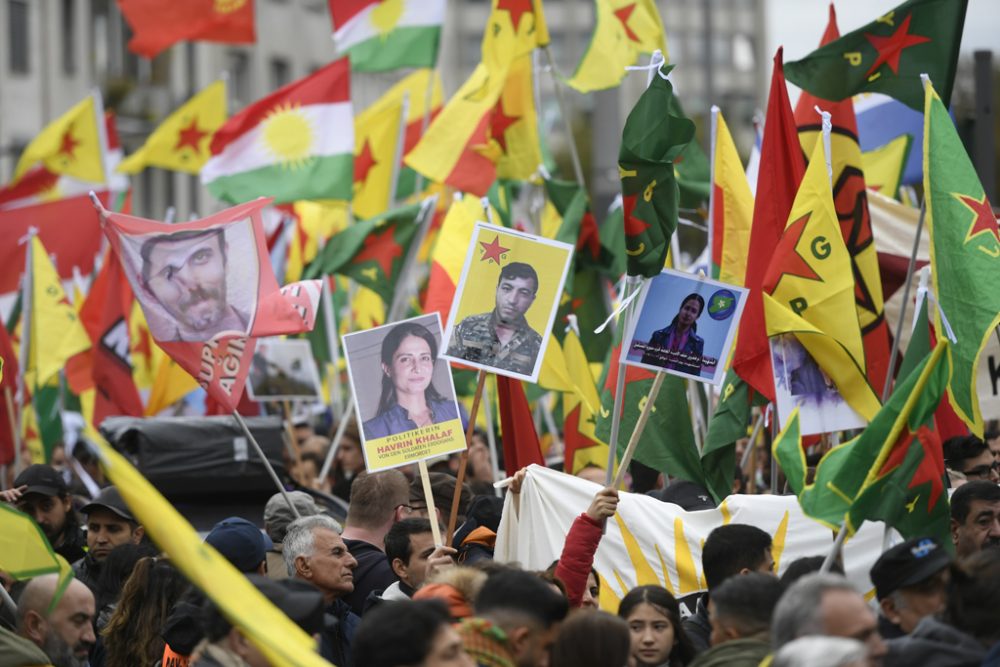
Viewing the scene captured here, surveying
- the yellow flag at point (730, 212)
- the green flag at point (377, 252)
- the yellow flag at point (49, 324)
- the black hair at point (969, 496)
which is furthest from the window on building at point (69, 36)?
the black hair at point (969, 496)

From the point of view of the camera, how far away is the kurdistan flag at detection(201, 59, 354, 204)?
45.8ft

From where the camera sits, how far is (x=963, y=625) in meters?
5.24

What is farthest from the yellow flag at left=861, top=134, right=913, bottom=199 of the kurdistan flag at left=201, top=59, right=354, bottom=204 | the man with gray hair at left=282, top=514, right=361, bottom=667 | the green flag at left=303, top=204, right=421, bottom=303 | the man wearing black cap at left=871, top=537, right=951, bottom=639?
the man wearing black cap at left=871, top=537, right=951, bottom=639

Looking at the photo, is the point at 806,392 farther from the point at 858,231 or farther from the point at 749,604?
the point at 749,604

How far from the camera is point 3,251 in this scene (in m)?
16.5

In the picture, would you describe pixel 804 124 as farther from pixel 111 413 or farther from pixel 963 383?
pixel 111 413

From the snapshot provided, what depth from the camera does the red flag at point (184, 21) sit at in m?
15.9

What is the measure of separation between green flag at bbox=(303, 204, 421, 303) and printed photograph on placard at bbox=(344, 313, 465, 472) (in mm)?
4696

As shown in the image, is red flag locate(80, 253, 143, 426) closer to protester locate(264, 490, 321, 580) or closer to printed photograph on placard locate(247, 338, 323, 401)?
printed photograph on placard locate(247, 338, 323, 401)

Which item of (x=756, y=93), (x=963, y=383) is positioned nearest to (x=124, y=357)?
(x=963, y=383)

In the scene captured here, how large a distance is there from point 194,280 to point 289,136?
6099 mm

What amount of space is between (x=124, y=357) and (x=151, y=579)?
722 cm

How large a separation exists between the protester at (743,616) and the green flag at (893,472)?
2.47 ft

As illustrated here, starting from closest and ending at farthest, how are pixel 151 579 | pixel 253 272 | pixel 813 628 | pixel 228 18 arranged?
pixel 813 628, pixel 151 579, pixel 253 272, pixel 228 18
